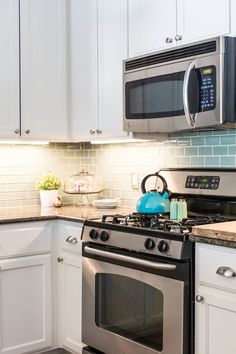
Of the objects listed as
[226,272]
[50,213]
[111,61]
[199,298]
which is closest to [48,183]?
[50,213]

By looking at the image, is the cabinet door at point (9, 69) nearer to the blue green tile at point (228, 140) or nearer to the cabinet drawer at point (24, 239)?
the cabinet drawer at point (24, 239)

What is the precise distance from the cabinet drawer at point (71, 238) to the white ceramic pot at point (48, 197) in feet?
1.72

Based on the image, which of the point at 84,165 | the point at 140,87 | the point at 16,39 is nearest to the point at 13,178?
the point at 84,165

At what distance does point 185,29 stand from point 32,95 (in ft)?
3.84

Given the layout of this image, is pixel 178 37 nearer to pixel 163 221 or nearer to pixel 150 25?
pixel 150 25

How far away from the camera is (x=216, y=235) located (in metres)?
1.95

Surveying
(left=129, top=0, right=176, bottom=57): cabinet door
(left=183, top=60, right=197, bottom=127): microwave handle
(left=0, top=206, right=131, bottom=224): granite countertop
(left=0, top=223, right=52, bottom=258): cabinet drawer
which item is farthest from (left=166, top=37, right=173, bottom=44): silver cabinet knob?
(left=0, top=223, right=52, bottom=258): cabinet drawer

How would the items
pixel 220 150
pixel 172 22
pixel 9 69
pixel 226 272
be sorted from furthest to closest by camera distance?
1. pixel 9 69
2. pixel 220 150
3. pixel 172 22
4. pixel 226 272

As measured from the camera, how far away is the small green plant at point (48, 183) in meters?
3.45

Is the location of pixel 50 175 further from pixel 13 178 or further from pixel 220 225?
pixel 220 225

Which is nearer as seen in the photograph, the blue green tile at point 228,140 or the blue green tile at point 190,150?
the blue green tile at point 228,140

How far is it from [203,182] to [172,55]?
0.73 metres

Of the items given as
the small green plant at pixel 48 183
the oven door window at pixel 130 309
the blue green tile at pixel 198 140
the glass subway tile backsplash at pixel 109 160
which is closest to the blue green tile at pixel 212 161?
the glass subway tile backsplash at pixel 109 160

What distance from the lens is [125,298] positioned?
2.43 m
